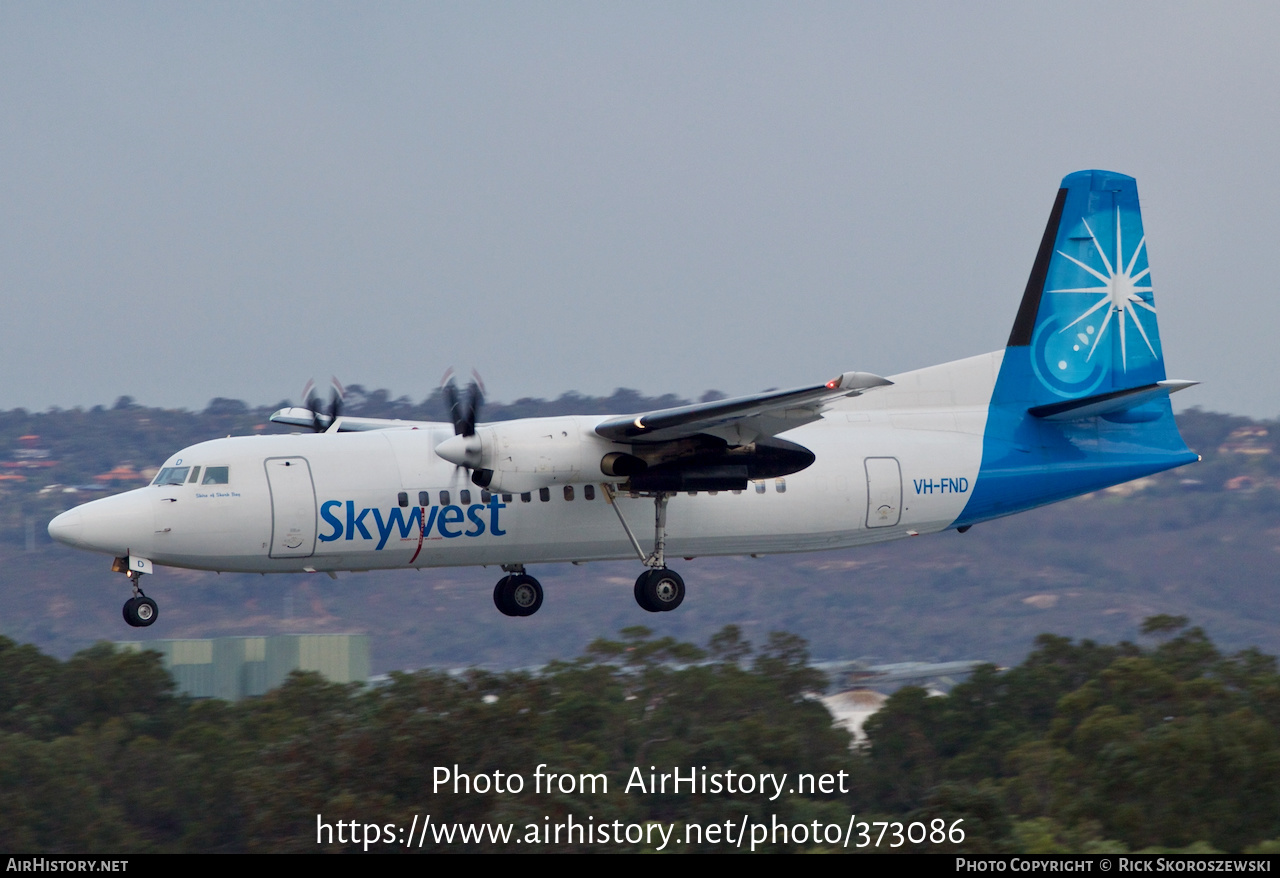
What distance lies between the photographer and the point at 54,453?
323ft

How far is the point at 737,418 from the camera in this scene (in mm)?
18266

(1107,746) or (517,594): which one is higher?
(517,594)

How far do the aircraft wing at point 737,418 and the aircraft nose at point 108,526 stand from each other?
19.2ft

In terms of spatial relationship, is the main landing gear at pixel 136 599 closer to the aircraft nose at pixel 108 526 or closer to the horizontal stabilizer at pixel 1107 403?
the aircraft nose at pixel 108 526

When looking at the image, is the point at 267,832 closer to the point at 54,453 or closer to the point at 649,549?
the point at 649,549

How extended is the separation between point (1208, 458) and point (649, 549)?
79.3 meters

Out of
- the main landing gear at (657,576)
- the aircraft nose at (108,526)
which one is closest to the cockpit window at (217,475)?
the aircraft nose at (108,526)

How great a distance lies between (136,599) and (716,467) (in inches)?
304

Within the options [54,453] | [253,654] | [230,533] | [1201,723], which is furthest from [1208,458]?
[230,533]

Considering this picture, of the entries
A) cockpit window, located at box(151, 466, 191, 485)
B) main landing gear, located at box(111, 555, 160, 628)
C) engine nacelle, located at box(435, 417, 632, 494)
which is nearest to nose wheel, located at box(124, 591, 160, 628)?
main landing gear, located at box(111, 555, 160, 628)

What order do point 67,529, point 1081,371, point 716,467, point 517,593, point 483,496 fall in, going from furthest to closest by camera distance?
1. point 1081,371
2. point 517,593
3. point 716,467
4. point 483,496
5. point 67,529

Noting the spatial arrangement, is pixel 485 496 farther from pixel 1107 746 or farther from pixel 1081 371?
pixel 1107 746

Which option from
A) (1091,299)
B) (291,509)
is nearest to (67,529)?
(291,509)

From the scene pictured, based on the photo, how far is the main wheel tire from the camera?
1988cm
